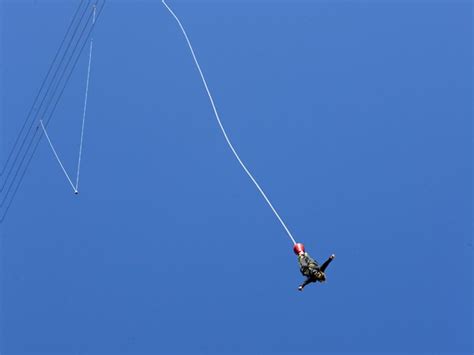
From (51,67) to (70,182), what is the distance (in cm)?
392

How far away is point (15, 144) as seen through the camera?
19781 millimetres

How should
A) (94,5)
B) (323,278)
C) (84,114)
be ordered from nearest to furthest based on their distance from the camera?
(323,278)
(94,5)
(84,114)

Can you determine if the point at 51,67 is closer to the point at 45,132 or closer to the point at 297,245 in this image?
the point at 45,132

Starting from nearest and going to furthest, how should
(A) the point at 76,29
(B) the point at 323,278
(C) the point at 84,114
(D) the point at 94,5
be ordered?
(B) the point at 323,278
(D) the point at 94,5
(A) the point at 76,29
(C) the point at 84,114

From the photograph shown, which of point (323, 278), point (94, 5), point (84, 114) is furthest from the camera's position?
point (84, 114)

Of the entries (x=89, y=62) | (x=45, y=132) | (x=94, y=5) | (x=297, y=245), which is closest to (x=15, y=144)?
(x=45, y=132)

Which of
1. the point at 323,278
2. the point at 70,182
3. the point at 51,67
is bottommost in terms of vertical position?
the point at 323,278

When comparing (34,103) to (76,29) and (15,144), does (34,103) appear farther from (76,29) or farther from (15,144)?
(76,29)

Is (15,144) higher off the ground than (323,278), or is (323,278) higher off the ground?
(15,144)

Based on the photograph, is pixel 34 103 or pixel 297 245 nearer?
pixel 297 245

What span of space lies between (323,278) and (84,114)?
443 inches

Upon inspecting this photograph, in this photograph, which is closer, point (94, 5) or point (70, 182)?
point (94, 5)

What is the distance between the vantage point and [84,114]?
19172 mm

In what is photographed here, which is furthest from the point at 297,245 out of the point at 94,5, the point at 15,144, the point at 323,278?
the point at 15,144
